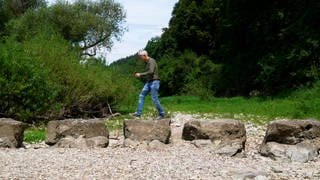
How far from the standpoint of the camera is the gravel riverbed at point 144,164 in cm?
971

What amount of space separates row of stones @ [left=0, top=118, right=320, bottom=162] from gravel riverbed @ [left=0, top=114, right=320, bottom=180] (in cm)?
28

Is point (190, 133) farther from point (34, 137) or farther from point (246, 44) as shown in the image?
point (246, 44)

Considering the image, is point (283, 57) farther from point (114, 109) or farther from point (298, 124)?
point (298, 124)

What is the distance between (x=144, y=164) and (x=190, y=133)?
3259mm

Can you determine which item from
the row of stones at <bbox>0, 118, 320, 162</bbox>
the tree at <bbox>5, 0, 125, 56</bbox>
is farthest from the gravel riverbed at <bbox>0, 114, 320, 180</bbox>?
the tree at <bbox>5, 0, 125, 56</bbox>

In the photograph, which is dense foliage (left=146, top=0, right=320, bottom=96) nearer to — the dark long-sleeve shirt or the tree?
the tree

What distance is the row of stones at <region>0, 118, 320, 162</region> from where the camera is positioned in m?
12.6

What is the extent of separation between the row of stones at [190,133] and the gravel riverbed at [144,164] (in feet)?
0.93

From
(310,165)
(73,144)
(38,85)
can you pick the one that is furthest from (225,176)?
(38,85)

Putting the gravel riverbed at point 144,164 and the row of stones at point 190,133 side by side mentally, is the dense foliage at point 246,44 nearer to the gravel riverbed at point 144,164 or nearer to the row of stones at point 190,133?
the row of stones at point 190,133

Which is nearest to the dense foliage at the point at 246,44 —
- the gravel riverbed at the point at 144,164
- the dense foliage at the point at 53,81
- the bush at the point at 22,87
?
the dense foliage at the point at 53,81

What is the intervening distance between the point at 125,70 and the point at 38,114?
864cm

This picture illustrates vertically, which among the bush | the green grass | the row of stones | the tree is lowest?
the green grass

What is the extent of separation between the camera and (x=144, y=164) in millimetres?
10617
